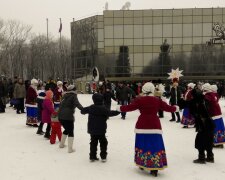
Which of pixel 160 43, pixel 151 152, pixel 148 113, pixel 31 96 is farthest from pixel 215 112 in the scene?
pixel 160 43

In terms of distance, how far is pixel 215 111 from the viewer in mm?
8477

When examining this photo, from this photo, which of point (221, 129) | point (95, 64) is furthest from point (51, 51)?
point (221, 129)

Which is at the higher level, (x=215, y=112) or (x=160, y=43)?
(x=160, y=43)

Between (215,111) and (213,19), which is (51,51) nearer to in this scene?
(213,19)

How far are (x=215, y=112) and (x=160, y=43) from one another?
37415 mm

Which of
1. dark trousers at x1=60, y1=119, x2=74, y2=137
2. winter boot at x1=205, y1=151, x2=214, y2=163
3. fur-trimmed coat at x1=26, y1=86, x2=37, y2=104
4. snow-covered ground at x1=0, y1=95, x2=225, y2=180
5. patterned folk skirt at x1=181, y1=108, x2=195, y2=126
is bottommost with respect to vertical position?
snow-covered ground at x1=0, y1=95, x2=225, y2=180

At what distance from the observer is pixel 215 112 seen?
27.8ft

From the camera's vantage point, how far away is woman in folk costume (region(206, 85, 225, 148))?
824 cm

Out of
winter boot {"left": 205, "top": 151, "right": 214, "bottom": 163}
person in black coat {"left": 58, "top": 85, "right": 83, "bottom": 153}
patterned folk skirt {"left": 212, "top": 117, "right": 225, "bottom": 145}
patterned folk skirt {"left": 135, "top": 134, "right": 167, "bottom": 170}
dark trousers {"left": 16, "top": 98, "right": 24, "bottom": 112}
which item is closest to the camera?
patterned folk skirt {"left": 135, "top": 134, "right": 167, "bottom": 170}

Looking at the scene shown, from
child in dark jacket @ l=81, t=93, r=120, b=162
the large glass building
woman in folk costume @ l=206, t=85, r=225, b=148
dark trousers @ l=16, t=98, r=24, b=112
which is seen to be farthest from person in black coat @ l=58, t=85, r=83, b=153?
the large glass building

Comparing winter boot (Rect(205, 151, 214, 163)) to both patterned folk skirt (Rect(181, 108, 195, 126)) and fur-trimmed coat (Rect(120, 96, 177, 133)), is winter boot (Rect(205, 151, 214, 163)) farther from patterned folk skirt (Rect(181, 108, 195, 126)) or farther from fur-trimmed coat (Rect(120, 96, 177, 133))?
patterned folk skirt (Rect(181, 108, 195, 126))

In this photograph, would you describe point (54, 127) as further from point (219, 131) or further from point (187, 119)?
point (187, 119)

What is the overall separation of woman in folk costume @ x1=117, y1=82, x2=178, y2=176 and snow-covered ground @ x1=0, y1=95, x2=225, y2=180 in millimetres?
261

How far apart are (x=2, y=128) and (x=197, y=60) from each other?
3558cm
